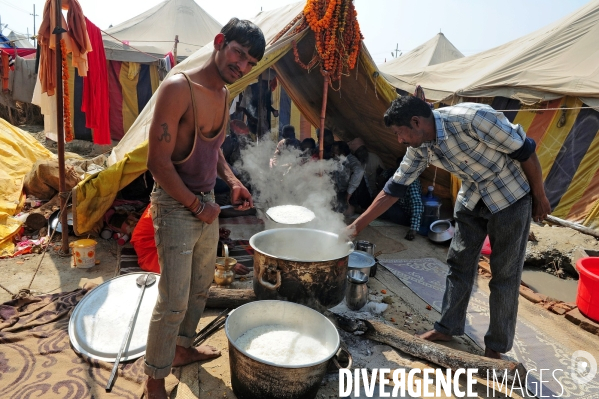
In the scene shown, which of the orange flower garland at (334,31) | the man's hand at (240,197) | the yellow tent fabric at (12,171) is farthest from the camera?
the orange flower garland at (334,31)

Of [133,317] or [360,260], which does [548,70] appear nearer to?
[360,260]

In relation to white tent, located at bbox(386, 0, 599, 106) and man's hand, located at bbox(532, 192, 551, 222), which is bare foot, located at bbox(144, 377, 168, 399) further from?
white tent, located at bbox(386, 0, 599, 106)

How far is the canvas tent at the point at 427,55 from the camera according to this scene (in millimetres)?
16562

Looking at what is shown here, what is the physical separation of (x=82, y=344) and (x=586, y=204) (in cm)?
736

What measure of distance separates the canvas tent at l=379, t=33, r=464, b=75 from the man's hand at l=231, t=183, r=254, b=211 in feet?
51.4

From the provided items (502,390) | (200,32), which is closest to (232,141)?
(502,390)

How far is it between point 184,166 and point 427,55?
1733cm

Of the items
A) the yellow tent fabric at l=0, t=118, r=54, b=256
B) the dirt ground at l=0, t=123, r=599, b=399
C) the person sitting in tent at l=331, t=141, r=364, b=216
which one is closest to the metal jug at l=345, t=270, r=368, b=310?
the dirt ground at l=0, t=123, r=599, b=399

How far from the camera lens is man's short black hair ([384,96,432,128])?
2346 millimetres

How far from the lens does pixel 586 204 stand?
628 cm

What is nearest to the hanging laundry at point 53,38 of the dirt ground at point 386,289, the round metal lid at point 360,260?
the dirt ground at point 386,289

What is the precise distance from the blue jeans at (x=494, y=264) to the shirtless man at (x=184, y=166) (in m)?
1.87

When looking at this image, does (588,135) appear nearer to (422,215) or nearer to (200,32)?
(422,215)

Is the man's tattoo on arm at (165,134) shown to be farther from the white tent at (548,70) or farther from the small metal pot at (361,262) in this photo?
the white tent at (548,70)
